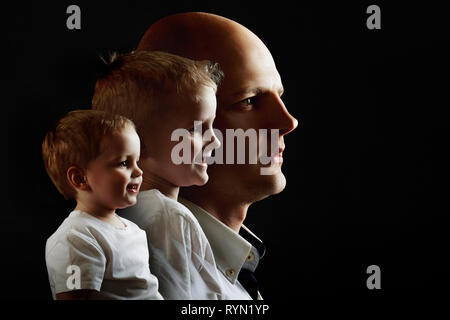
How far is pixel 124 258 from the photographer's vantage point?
1271 mm

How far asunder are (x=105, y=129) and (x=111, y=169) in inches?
2.8

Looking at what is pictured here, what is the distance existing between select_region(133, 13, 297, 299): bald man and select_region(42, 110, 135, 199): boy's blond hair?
1.57 feet

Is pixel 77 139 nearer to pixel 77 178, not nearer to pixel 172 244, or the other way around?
pixel 77 178

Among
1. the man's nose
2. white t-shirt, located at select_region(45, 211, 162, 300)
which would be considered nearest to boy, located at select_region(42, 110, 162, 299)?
white t-shirt, located at select_region(45, 211, 162, 300)

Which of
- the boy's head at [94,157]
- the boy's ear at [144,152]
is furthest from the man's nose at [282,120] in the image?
the boy's head at [94,157]

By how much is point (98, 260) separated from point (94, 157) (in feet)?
0.57

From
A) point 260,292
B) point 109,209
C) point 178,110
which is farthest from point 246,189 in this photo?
point 109,209

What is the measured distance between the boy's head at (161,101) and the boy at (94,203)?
14cm

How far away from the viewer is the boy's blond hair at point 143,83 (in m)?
1.39

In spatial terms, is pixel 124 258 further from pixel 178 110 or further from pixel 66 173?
pixel 178 110

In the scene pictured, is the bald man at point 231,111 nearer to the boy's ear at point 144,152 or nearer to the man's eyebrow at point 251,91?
the man's eyebrow at point 251,91

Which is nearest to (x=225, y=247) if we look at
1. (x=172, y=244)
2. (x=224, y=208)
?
(x=224, y=208)

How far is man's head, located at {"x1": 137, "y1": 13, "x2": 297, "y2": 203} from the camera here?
66.4 inches

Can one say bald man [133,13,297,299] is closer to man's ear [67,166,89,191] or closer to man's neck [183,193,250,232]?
man's neck [183,193,250,232]
